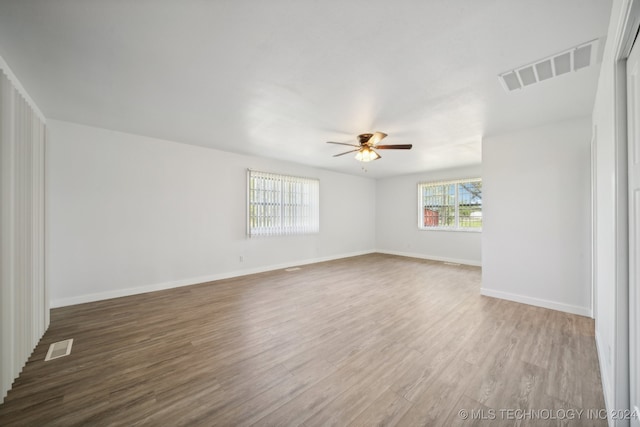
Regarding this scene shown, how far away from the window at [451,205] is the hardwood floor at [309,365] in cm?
330

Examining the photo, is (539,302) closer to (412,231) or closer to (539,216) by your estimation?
(539,216)

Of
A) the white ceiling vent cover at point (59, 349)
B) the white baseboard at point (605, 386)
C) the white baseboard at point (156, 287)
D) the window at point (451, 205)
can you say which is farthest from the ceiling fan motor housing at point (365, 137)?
the window at point (451, 205)

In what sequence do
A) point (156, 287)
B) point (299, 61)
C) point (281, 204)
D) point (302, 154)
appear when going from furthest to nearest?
point (281, 204), point (302, 154), point (156, 287), point (299, 61)

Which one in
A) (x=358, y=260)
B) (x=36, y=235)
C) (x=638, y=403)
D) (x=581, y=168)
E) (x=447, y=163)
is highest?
(x=447, y=163)

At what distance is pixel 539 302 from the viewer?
328 centimetres

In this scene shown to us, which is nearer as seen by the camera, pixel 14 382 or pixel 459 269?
pixel 14 382

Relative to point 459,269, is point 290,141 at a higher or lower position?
higher

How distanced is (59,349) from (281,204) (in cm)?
403

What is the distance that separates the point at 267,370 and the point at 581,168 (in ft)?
14.0

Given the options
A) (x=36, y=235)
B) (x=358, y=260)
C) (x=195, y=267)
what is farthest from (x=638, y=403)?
(x=358, y=260)

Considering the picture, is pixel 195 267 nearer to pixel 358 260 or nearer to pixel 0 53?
pixel 0 53

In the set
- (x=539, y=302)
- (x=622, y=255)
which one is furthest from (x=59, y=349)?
(x=539, y=302)

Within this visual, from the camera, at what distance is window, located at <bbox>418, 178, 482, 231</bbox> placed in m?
→ 6.17

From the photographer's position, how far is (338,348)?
7.47 ft
